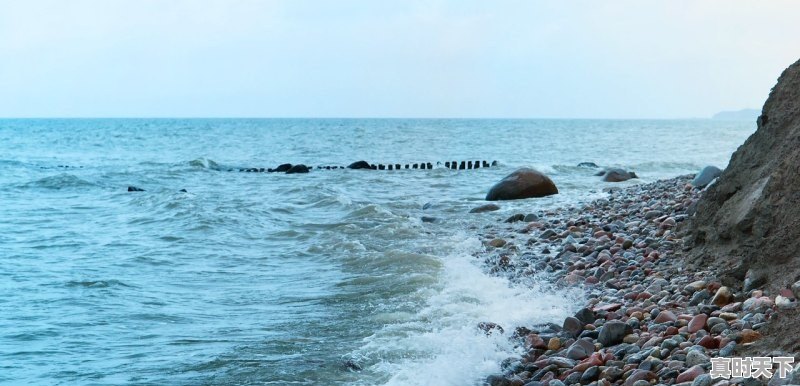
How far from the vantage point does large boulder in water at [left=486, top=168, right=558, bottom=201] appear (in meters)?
18.5

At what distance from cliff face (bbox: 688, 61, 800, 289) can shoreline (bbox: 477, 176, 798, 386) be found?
0.76 feet


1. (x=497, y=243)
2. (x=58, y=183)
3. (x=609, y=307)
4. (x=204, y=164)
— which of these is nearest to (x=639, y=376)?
(x=609, y=307)

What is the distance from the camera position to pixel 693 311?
20.4ft

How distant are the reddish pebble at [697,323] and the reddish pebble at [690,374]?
33.9 inches

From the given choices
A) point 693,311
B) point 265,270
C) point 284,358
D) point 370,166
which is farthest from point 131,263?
point 370,166

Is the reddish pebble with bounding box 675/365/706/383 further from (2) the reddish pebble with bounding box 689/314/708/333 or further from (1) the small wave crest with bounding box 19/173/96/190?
(1) the small wave crest with bounding box 19/173/96/190

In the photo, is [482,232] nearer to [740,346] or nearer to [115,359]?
[115,359]

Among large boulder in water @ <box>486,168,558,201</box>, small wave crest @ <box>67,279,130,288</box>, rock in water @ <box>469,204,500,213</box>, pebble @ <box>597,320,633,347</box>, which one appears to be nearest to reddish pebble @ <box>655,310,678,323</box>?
pebble @ <box>597,320,633,347</box>

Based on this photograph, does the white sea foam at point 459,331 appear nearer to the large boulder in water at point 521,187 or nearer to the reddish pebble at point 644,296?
the reddish pebble at point 644,296

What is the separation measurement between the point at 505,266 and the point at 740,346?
522 centimetres

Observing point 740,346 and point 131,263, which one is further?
point 131,263

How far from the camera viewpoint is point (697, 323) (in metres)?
5.73

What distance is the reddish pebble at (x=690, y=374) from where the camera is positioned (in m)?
4.82

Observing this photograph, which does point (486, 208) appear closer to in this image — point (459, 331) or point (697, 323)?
point (459, 331)
